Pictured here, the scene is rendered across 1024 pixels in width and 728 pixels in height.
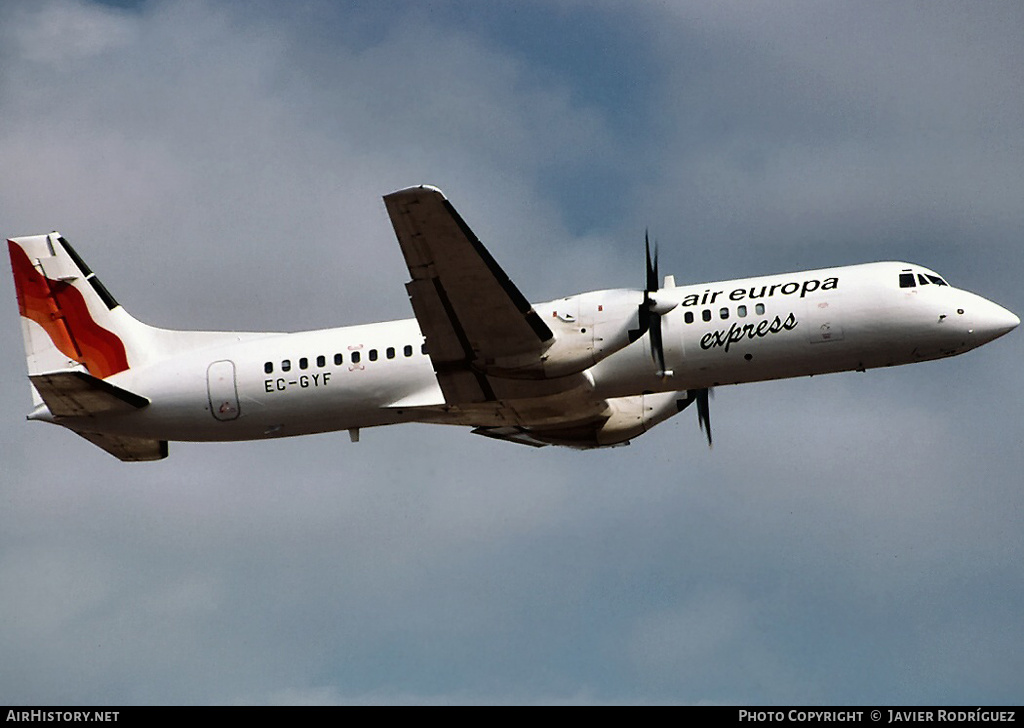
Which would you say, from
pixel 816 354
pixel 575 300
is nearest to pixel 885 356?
pixel 816 354

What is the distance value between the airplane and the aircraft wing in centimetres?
3

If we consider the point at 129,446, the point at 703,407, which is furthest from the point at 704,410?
the point at 129,446

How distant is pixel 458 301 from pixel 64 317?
38.4ft

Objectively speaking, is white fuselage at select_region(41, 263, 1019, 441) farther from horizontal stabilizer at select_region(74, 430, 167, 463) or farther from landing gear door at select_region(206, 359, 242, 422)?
horizontal stabilizer at select_region(74, 430, 167, 463)

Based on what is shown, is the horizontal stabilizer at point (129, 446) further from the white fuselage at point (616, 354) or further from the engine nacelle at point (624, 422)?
the engine nacelle at point (624, 422)

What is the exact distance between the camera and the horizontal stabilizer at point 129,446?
1259 inches

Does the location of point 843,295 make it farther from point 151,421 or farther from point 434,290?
point 151,421

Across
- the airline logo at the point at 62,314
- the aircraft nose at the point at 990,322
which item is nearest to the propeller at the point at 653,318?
the aircraft nose at the point at 990,322

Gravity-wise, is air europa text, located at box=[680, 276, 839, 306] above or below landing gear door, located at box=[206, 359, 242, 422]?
above

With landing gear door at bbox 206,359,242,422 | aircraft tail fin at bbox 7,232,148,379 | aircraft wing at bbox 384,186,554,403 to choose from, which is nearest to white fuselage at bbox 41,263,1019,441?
landing gear door at bbox 206,359,242,422

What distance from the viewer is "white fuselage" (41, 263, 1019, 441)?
28859 millimetres

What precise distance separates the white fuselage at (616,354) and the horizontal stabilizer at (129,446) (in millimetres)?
559

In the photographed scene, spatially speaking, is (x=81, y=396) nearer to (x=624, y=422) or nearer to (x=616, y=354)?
(x=616, y=354)

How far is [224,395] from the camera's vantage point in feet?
102
